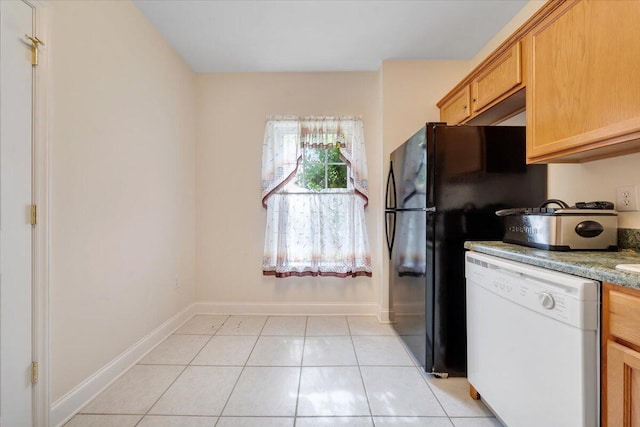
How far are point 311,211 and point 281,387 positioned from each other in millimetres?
1625

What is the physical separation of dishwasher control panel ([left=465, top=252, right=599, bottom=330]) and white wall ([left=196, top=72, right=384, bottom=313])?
1699mm

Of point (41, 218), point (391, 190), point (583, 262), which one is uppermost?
point (391, 190)

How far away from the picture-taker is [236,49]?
254cm

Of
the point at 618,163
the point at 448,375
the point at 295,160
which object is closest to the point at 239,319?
the point at 295,160

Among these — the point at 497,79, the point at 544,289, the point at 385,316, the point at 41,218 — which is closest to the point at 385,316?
the point at 385,316

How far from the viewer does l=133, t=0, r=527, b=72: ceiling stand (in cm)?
203

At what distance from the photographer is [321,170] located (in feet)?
9.70

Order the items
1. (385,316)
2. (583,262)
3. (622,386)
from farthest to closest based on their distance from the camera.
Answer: (385,316) → (583,262) → (622,386)

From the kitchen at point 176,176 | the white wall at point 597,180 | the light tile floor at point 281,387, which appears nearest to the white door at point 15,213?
the kitchen at point 176,176

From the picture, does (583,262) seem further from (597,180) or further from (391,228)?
(391,228)

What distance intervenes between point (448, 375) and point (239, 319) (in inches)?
77.5

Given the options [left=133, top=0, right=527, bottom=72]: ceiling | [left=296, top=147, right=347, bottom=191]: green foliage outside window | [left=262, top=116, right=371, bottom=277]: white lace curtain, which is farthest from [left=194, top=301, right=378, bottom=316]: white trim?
[left=133, top=0, right=527, bottom=72]: ceiling

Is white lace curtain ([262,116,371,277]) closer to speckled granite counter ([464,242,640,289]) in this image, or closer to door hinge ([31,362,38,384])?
speckled granite counter ([464,242,640,289])

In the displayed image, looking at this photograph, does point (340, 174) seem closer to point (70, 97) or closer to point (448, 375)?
point (448, 375)
